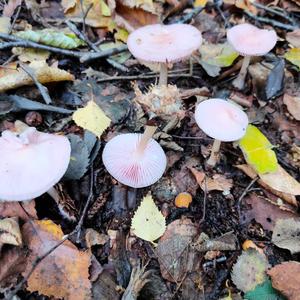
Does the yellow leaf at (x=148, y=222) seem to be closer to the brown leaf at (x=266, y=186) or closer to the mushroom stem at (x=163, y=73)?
the brown leaf at (x=266, y=186)

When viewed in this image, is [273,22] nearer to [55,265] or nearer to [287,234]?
[287,234]

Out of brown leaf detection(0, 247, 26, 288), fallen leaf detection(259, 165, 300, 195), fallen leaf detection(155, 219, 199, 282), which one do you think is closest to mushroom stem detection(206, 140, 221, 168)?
fallen leaf detection(259, 165, 300, 195)

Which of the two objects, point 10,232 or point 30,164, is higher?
point 30,164

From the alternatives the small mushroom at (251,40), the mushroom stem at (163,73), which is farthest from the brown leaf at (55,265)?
the small mushroom at (251,40)

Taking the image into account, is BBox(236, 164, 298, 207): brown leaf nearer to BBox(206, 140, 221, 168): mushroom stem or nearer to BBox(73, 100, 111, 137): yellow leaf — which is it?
BBox(206, 140, 221, 168): mushroom stem

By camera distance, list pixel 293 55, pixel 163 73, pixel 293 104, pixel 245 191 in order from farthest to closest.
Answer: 1. pixel 293 55
2. pixel 293 104
3. pixel 163 73
4. pixel 245 191

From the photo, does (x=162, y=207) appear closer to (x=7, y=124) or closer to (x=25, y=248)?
(x=25, y=248)

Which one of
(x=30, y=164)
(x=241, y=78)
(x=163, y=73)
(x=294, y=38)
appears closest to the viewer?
(x=30, y=164)

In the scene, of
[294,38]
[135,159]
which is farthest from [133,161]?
[294,38]
